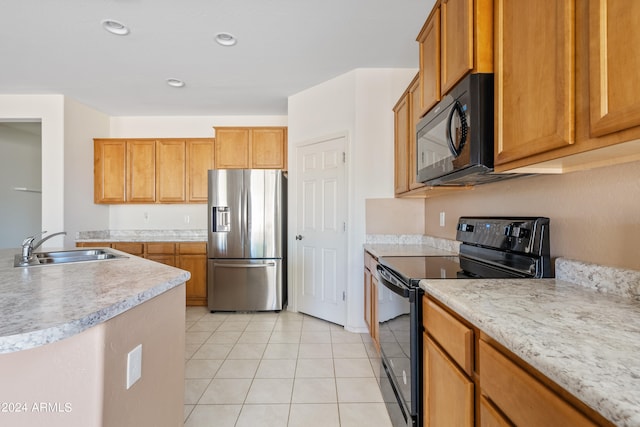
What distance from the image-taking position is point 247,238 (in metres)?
3.42

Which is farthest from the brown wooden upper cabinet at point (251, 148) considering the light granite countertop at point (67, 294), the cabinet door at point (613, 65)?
the cabinet door at point (613, 65)

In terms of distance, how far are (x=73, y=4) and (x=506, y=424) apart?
10.4 ft

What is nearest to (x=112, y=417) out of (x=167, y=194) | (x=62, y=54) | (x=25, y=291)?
(x=25, y=291)

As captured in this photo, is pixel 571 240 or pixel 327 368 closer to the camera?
pixel 571 240

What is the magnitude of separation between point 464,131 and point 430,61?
632 mm

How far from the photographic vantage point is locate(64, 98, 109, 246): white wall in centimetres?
359

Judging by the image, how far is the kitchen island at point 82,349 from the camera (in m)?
0.73

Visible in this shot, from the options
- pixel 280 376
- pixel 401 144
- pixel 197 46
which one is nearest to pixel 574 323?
pixel 280 376

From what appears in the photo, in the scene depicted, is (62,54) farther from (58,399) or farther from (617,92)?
(617,92)

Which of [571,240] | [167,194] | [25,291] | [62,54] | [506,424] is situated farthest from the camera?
[167,194]

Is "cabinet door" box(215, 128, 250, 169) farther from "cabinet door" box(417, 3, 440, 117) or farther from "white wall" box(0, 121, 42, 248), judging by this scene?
"white wall" box(0, 121, 42, 248)

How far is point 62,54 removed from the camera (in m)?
2.66

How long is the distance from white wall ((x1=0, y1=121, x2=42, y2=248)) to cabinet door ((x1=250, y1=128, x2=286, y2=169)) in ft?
11.3

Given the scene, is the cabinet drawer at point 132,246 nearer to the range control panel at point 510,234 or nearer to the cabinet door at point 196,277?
the cabinet door at point 196,277
